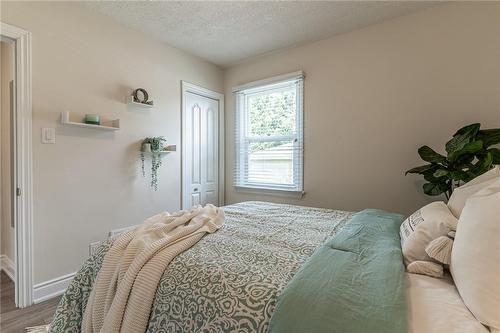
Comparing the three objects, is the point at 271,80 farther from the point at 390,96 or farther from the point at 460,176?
the point at 460,176

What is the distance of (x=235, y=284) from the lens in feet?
2.85

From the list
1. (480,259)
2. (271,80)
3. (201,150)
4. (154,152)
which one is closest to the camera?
(480,259)

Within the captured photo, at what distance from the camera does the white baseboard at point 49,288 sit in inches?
78.1

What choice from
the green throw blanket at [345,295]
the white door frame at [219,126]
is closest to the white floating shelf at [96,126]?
the white door frame at [219,126]

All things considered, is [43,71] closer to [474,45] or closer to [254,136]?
[254,136]

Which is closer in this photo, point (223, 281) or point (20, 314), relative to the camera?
point (223, 281)

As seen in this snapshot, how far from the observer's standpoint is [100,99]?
2.35 m

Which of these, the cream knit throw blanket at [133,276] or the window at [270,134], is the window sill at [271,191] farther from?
the cream knit throw blanket at [133,276]

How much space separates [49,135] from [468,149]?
10.6 ft

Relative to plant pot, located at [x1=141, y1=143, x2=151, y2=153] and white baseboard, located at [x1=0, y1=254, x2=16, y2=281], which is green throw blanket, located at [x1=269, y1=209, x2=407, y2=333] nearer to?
plant pot, located at [x1=141, y1=143, x2=151, y2=153]

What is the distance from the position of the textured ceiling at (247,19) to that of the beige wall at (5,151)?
4.20 feet

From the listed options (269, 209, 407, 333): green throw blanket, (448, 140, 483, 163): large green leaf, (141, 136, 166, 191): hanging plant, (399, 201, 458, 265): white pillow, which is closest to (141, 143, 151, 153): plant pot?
(141, 136, 166, 191): hanging plant

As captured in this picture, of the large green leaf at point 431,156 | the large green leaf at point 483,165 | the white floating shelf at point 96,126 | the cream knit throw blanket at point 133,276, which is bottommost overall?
the cream knit throw blanket at point 133,276

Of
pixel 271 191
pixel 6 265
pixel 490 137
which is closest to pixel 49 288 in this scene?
pixel 6 265
